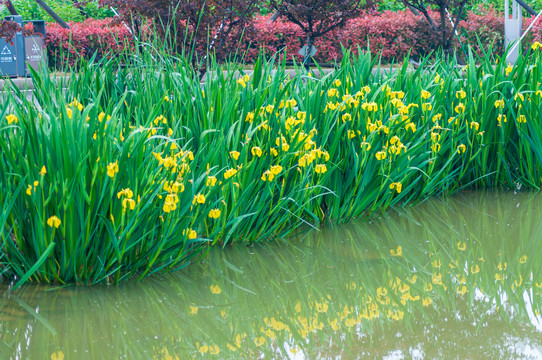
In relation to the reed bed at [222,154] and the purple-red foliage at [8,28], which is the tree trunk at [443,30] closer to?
the purple-red foliage at [8,28]

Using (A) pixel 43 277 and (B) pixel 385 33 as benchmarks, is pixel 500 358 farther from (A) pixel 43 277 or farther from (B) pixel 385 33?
(B) pixel 385 33

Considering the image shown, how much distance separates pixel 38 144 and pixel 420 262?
1959 mm

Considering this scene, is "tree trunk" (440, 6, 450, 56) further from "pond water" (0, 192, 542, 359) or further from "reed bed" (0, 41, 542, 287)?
"pond water" (0, 192, 542, 359)

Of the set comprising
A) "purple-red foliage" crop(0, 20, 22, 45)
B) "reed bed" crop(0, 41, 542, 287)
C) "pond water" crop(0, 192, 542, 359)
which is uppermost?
"purple-red foliage" crop(0, 20, 22, 45)

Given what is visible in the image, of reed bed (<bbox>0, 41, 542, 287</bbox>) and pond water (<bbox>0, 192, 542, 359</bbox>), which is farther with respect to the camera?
reed bed (<bbox>0, 41, 542, 287</bbox>)

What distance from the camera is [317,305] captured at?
3.11 metres

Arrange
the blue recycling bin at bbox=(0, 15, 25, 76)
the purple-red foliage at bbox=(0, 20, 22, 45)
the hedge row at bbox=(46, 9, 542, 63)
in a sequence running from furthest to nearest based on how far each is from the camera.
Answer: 1. the hedge row at bbox=(46, 9, 542, 63)
2. the blue recycling bin at bbox=(0, 15, 25, 76)
3. the purple-red foliage at bbox=(0, 20, 22, 45)

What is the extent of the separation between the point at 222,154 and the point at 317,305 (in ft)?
3.10

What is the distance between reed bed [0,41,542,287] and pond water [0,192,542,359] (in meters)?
0.17

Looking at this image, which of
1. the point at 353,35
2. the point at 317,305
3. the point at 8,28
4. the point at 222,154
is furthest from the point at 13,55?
the point at 317,305

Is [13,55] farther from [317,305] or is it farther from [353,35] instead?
[317,305]

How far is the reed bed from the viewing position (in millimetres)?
3016

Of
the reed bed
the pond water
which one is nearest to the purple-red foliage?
the reed bed

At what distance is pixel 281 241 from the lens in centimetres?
402
